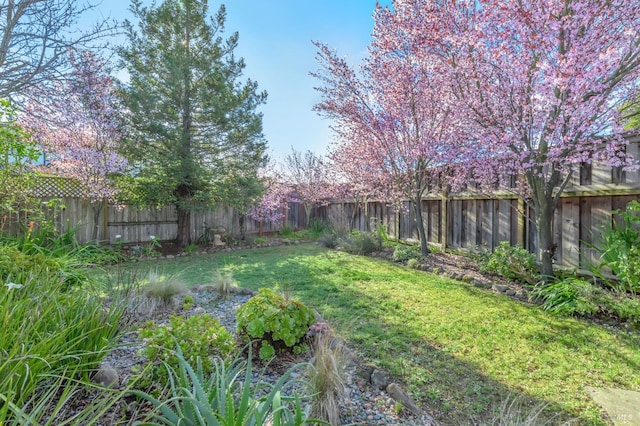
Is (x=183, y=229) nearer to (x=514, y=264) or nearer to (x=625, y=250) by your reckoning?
(x=514, y=264)

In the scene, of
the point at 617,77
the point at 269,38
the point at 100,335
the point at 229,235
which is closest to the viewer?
the point at 100,335

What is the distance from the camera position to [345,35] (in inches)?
237

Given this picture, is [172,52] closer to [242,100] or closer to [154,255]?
[242,100]

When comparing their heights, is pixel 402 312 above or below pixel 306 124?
below

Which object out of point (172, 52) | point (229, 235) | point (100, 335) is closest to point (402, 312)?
point (100, 335)

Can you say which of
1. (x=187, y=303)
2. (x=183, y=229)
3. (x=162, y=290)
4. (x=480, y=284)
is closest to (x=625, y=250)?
(x=480, y=284)

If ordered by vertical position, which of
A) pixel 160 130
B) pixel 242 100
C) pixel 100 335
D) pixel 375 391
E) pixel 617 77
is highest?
pixel 242 100

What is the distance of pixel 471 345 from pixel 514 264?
2352mm

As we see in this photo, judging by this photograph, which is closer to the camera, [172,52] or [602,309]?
[602,309]

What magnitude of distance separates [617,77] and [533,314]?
8.72ft

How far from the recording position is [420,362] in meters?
2.32

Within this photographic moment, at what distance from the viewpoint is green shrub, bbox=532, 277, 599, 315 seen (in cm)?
320

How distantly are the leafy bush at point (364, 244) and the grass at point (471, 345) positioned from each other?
2.64 metres

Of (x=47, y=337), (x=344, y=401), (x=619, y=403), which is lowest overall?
(x=619, y=403)
